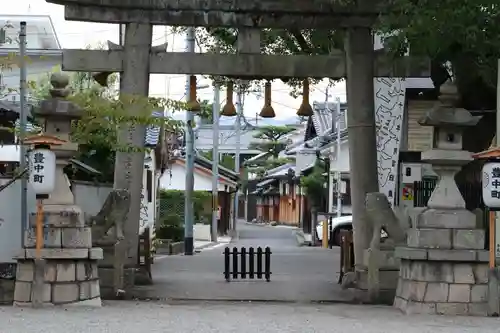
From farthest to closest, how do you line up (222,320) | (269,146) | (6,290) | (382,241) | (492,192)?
(269,146) < (382,241) < (6,290) < (222,320) < (492,192)

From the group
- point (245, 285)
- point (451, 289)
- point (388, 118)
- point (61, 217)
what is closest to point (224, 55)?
point (388, 118)

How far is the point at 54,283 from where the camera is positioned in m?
12.9

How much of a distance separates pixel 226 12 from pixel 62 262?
6.09 metres

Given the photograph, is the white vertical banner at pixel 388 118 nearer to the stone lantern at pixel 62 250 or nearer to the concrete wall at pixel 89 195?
the concrete wall at pixel 89 195

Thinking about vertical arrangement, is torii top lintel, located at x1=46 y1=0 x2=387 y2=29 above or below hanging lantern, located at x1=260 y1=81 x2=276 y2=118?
above

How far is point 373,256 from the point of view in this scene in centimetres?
1545

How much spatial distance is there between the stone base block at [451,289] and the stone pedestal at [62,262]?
4920mm

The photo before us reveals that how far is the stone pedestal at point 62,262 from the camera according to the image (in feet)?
42.2

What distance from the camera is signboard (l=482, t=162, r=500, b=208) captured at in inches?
467

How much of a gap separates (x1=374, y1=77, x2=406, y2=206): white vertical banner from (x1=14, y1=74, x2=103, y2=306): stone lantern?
7190 millimetres

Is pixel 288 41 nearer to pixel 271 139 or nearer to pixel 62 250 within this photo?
pixel 62 250

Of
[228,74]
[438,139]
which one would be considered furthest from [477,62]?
[228,74]

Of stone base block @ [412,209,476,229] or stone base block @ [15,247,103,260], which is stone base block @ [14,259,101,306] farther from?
stone base block @ [412,209,476,229]

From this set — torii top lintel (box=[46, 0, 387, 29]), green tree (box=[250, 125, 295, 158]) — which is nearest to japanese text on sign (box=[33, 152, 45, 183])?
torii top lintel (box=[46, 0, 387, 29])
